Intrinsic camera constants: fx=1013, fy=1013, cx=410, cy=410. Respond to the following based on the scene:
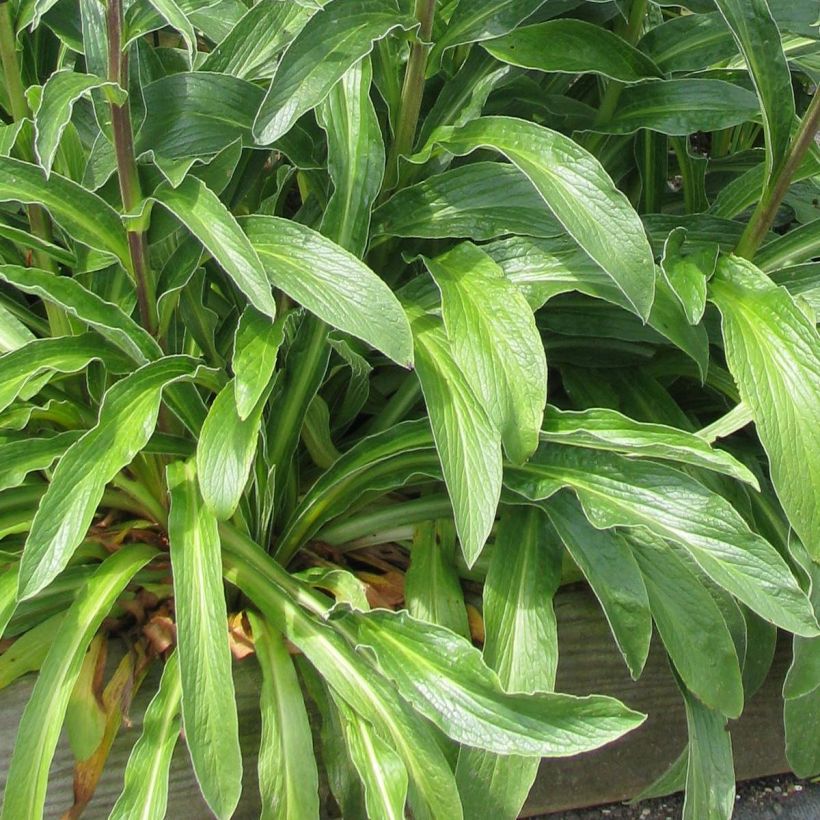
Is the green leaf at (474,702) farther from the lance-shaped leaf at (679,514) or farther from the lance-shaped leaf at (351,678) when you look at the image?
the lance-shaped leaf at (679,514)

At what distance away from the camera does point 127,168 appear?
39.4 inches

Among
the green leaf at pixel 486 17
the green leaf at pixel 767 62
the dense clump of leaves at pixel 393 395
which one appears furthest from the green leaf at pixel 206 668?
the green leaf at pixel 767 62

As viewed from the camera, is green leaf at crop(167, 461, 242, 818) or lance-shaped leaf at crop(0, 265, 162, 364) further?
lance-shaped leaf at crop(0, 265, 162, 364)

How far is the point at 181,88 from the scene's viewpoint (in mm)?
1061

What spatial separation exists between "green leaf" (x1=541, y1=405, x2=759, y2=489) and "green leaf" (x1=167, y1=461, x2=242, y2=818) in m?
0.35

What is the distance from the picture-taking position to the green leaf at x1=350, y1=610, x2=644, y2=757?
0.85m

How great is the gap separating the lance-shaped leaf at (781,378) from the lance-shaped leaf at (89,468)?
1.79ft

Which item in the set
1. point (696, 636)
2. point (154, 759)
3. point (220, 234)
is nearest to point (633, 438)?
point (696, 636)

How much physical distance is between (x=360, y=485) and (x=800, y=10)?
0.73 meters

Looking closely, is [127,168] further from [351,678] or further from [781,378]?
[781,378]

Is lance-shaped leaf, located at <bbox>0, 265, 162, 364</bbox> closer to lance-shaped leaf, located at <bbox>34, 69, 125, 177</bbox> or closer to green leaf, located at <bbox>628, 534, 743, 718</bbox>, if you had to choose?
lance-shaped leaf, located at <bbox>34, 69, 125, 177</bbox>

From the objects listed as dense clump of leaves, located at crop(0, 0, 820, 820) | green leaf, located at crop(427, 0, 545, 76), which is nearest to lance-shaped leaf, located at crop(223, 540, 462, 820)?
dense clump of leaves, located at crop(0, 0, 820, 820)

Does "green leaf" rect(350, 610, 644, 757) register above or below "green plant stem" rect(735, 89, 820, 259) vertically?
below

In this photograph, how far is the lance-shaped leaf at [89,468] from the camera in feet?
2.80
